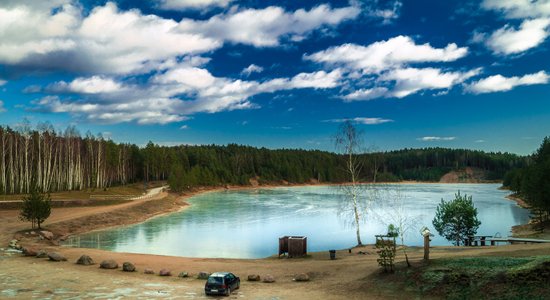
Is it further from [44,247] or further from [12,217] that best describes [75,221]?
[44,247]

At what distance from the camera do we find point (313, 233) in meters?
54.8

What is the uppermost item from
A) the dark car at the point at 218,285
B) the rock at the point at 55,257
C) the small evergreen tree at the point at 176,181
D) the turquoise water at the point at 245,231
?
the small evergreen tree at the point at 176,181

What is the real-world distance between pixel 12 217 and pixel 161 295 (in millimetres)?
45120

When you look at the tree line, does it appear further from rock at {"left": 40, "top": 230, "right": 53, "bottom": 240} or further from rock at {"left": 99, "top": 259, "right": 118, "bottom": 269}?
→ rock at {"left": 99, "top": 259, "right": 118, "bottom": 269}

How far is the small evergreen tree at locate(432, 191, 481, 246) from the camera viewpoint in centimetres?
4300

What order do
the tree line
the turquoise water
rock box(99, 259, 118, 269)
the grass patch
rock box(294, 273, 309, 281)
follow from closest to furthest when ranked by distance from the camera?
the grass patch
rock box(294, 273, 309, 281)
rock box(99, 259, 118, 269)
the turquoise water
the tree line

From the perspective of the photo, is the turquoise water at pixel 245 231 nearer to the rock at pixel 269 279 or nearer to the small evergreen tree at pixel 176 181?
the rock at pixel 269 279

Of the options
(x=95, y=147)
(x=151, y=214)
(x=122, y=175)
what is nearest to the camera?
(x=151, y=214)

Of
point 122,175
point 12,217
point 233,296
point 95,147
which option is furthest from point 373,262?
point 122,175

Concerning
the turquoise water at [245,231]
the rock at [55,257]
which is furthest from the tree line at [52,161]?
the rock at [55,257]

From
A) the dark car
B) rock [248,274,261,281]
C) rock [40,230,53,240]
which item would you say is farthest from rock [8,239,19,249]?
the dark car

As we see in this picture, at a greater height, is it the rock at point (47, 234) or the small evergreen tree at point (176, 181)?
the small evergreen tree at point (176, 181)

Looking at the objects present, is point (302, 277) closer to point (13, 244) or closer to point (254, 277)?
point (254, 277)

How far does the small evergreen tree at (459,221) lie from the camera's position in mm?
43000
